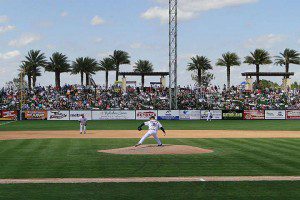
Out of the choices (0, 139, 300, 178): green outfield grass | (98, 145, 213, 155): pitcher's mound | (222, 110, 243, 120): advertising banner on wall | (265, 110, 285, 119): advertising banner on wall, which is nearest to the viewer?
(0, 139, 300, 178): green outfield grass

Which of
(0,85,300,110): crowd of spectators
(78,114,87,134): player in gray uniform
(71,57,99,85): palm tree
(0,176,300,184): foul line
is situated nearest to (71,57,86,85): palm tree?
(71,57,99,85): palm tree

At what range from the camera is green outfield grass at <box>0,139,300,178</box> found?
17.2 m

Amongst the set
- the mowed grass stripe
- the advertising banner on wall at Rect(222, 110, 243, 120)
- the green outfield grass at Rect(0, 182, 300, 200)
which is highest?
the advertising banner on wall at Rect(222, 110, 243, 120)

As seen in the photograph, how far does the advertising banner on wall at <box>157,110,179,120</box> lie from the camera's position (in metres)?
67.6

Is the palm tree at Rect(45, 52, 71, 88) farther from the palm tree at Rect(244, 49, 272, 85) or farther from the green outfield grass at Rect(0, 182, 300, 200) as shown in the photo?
the green outfield grass at Rect(0, 182, 300, 200)

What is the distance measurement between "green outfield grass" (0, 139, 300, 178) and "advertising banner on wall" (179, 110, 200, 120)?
4193 cm

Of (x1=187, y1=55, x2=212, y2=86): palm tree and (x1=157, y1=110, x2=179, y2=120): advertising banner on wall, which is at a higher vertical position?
(x1=187, y1=55, x2=212, y2=86): palm tree

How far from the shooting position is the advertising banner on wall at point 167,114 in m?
67.6

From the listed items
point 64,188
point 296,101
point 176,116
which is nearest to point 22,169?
point 64,188

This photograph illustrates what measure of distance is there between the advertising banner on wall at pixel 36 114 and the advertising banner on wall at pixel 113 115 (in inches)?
275

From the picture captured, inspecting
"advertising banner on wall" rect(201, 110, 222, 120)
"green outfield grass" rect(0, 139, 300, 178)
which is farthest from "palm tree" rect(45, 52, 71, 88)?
"green outfield grass" rect(0, 139, 300, 178)

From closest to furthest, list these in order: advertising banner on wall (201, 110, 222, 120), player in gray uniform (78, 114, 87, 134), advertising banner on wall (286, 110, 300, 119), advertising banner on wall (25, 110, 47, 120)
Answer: player in gray uniform (78, 114, 87, 134) → advertising banner on wall (25, 110, 47, 120) → advertising banner on wall (201, 110, 222, 120) → advertising banner on wall (286, 110, 300, 119)

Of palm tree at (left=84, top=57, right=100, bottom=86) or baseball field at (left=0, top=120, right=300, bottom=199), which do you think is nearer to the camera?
baseball field at (left=0, top=120, right=300, bottom=199)

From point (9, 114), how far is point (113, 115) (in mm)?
14634
